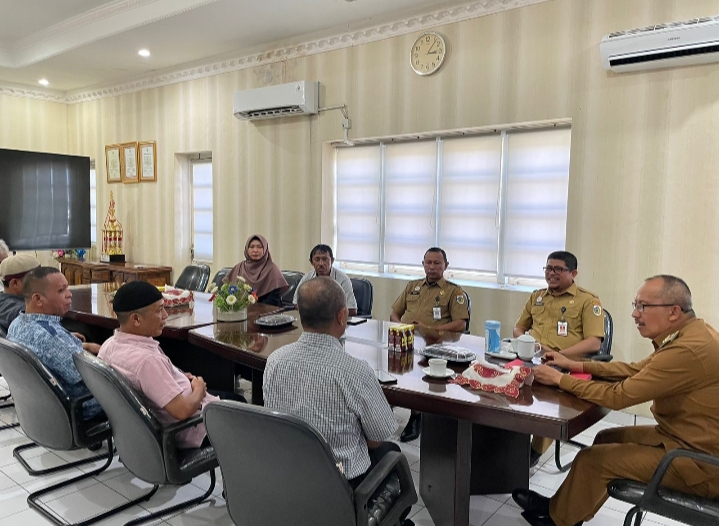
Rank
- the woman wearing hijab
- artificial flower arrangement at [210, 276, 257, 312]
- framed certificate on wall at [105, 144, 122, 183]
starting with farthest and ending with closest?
framed certificate on wall at [105, 144, 122, 183] < the woman wearing hijab < artificial flower arrangement at [210, 276, 257, 312]

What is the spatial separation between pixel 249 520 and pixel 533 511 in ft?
4.10

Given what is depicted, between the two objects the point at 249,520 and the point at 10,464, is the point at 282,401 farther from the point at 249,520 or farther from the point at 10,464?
the point at 10,464

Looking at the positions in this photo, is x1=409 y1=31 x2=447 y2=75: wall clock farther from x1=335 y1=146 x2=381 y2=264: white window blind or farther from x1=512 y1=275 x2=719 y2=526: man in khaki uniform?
x1=512 y1=275 x2=719 y2=526: man in khaki uniform

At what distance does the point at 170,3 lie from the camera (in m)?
4.60

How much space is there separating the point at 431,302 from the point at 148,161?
183 inches

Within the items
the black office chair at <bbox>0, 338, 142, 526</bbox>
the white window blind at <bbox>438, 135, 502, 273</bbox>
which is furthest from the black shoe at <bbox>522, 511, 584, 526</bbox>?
the white window blind at <bbox>438, 135, 502, 273</bbox>

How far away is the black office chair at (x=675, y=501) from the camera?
171cm

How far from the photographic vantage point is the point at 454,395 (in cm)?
195

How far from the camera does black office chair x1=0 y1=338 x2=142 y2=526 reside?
2248mm

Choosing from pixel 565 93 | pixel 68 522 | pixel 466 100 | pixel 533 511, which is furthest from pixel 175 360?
pixel 565 93

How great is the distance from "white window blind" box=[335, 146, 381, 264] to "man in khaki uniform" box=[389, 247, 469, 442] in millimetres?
1170

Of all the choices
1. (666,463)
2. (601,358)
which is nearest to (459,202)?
(601,358)

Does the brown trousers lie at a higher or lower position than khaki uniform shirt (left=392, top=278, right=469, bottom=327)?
lower

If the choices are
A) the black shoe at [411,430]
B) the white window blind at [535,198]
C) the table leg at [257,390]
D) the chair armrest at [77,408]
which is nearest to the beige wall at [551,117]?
the white window blind at [535,198]
